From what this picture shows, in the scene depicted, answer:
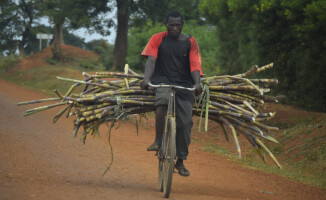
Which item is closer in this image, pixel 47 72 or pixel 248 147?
pixel 248 147

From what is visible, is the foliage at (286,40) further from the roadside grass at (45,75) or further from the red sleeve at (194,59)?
the roadside grass at (45,75)

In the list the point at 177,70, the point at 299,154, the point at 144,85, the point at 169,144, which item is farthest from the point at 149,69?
the point at 299,154

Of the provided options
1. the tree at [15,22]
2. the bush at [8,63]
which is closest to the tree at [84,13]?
the bush at [8,63]

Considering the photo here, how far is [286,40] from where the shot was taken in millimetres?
14109

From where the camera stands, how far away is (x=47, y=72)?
97.2ft

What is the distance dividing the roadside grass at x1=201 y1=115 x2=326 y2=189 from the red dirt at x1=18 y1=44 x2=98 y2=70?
25.4 meters

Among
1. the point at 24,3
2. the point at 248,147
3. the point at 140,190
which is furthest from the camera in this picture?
the point at 24,3

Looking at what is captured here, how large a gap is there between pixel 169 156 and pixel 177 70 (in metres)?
1.00

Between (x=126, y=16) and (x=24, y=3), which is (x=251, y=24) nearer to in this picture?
(x=126, y=16)

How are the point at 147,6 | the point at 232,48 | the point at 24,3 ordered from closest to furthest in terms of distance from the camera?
1. the point at 232,48
2. the point at 147,6
3. the point at 24,3

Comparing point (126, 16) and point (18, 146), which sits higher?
point (126, 16)

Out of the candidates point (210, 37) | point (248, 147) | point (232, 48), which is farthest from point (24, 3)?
point (248, 147)

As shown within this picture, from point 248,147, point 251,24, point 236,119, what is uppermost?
point 251,24

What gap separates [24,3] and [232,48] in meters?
32.6
